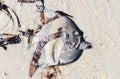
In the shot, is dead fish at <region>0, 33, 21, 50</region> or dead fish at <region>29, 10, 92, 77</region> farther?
dead fish at <region>0, 33, 21, 50</region>

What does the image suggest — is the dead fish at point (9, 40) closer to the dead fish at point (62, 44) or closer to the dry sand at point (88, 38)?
the dry sand at point (88, 38)

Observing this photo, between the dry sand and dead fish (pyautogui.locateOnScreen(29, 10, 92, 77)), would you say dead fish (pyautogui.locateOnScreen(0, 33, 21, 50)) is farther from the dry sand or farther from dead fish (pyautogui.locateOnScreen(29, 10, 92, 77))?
dead fish (pyautogui.locateOnScreen(29, 10, 92, 77))

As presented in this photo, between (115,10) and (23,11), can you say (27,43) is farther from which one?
(115,10)

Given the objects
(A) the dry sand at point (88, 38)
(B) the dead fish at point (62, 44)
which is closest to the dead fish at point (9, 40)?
(A) the dry sand at point (88, 38)

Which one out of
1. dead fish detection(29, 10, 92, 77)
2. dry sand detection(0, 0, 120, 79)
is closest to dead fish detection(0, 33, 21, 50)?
dry sand detection(0, 0, 120, 79)

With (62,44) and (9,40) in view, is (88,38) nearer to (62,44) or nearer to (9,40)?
(62,44)

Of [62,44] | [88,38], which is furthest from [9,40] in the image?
[88,38]
